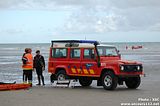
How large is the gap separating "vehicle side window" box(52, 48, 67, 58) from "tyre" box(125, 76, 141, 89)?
3170 millimetres

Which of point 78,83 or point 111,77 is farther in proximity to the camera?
point 78,83

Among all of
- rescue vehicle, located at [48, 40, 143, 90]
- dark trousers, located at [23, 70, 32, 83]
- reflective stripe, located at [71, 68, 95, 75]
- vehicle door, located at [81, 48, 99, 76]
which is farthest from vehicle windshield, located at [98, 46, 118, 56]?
dark trousers, located at [23, 70, 32, 83]

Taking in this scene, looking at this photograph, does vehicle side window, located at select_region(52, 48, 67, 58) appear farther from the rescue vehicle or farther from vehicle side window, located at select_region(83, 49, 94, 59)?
vehicle side window, located at select_region(83, 49, 94, 59)

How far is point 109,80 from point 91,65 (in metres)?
1.26

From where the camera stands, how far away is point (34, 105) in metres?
12.1

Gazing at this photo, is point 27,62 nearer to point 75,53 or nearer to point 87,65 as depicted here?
point 75,53

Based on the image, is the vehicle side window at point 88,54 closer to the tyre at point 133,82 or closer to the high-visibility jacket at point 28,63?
the tyre at point 133,82

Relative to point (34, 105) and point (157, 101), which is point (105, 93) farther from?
point (34, 105)

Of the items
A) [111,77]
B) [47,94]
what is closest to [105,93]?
[111,77]

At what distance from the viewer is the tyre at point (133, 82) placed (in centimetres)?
1713

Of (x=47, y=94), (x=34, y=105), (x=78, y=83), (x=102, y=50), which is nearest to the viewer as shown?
(x=34, y=105)

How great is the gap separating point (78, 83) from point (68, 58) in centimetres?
250

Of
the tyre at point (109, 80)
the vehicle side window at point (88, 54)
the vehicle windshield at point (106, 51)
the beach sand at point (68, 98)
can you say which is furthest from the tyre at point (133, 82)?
the vehicle side window at point (88, 54)

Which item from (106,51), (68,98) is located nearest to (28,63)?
(106,51)
